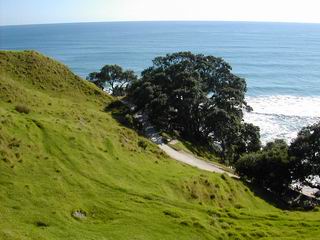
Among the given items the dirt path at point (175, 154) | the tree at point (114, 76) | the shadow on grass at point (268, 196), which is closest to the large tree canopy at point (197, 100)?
the dirt path at point (175, 154)

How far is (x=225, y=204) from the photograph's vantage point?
145ft

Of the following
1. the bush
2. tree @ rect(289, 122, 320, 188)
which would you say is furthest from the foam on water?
the bush

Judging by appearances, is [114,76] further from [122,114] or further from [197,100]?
[122,114]

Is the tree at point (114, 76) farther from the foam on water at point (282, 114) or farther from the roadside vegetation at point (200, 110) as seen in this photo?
the foam on water at point (282, 114)

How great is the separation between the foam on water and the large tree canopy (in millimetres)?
18173

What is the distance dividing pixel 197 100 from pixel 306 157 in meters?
26.6

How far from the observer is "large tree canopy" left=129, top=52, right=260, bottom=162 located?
7588 cm

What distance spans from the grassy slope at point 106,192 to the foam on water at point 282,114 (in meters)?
52.5

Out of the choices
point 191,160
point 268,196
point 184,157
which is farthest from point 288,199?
point 184,157

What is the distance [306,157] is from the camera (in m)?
57.1

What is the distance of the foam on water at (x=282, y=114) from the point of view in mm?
102875

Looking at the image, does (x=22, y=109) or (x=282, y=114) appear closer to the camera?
(x=22, y=109)

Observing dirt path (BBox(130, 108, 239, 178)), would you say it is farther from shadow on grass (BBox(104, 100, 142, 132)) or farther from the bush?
the bush

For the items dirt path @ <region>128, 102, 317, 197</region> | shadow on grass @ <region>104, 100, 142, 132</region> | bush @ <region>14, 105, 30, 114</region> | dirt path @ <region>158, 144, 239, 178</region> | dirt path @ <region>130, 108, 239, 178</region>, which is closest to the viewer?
bush @ <region>14, 105, 30, 114</region>
